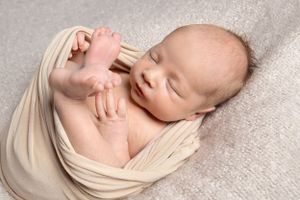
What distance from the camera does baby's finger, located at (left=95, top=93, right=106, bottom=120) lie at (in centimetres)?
99

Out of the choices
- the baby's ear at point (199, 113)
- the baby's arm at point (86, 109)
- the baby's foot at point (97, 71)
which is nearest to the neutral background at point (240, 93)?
the baby's ear at point (199, 113)

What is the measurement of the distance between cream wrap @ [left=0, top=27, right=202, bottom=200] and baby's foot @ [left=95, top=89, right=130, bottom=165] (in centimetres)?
4

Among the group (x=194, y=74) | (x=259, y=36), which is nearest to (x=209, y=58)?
(x=194, y=74)

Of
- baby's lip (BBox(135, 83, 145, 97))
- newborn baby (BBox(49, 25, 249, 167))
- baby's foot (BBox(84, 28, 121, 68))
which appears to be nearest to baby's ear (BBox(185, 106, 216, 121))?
newborn baby (BBox(49, 25, 249, 167))

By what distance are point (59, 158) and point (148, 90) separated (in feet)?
0.71

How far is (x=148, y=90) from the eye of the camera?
103 cm

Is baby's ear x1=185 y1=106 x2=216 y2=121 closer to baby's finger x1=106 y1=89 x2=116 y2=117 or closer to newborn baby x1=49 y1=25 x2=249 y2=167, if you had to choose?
newborn baby x1=49 y1=25 x2=249 y2=167

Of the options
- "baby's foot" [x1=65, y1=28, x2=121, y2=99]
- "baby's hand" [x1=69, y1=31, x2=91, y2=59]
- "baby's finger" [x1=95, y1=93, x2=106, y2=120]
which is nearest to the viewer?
"baby's foot" [x1=65, y1=28, x2=121, y2=99]

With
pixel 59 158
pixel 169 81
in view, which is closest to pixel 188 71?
pixel 169 81

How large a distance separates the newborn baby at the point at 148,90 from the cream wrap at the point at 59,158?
26mm

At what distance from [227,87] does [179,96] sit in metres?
0.10

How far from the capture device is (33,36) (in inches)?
55.6

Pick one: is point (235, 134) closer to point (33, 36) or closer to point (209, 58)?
point (209, 58)

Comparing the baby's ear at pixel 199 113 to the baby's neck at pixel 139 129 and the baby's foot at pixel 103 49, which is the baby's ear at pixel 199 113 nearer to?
the baby's neck at pixel 139 129
